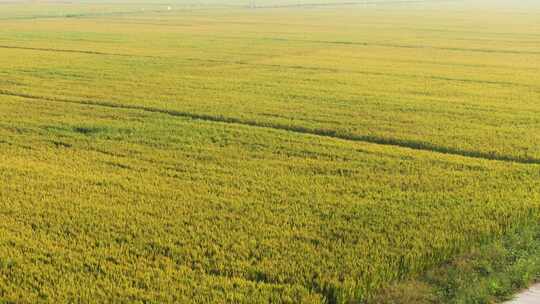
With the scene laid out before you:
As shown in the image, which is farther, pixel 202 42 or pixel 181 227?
pixel 202 42

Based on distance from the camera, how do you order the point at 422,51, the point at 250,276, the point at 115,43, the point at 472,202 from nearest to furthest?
1. the point at 250,276
2. the point at 472,202
3. the point at 422,51
4. the point at 115,43

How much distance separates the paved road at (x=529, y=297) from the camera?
24.4ft

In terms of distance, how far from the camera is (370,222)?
376 inches

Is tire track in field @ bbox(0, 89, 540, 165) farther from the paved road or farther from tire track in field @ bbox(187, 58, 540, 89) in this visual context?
tire track in field @ bbox(187, 58, 540, 89)

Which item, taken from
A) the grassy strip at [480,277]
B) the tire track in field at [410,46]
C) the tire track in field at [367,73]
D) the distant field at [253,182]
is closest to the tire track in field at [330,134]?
the distant field at [253,182]

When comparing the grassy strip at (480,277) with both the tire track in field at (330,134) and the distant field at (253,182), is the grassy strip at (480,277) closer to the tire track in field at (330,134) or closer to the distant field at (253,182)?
the distant field at (253,182)

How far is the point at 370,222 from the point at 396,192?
161cm

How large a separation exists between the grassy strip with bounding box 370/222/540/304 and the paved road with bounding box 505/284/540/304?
9 centimetres

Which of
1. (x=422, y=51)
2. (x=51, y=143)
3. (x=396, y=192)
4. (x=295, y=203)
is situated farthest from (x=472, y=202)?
(x=422, y=51)

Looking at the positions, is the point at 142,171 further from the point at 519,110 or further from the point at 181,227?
the point at 519,110

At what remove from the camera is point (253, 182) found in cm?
1148

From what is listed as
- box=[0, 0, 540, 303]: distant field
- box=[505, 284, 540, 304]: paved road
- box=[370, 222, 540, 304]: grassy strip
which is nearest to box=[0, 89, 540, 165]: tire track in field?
box=[0, 0, 540, 303]: distant field

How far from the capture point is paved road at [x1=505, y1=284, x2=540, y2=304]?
7430 mm

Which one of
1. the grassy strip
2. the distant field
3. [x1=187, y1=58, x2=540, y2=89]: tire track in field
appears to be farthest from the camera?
[x1=187, y1=58, x2=540, y2=89]: tire track in field
